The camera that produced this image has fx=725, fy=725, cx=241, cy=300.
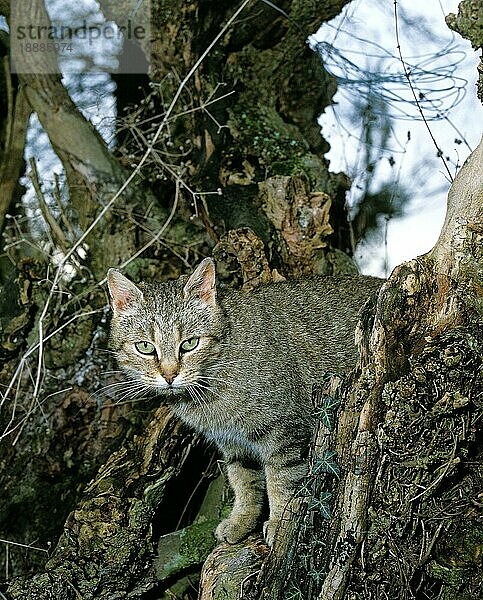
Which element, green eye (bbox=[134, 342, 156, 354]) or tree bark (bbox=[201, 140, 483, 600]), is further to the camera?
green eye (bbox=[134, 342, 156, 354])

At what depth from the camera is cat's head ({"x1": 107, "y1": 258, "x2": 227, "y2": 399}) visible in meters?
3.01

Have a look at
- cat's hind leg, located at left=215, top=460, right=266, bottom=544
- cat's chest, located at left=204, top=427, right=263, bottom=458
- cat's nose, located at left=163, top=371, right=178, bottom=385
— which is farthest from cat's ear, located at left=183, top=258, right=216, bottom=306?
cat's hind leg, located at left=215, top=460, right=266, bottom=544

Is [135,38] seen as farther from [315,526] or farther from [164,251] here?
[315,526]

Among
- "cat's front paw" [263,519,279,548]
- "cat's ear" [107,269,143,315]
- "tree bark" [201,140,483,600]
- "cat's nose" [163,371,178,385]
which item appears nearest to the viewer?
"tree bark" [201,140,483,600]

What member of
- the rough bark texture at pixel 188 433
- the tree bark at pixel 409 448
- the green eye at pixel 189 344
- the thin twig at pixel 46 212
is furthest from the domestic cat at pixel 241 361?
the thin twig at pixel 46 212

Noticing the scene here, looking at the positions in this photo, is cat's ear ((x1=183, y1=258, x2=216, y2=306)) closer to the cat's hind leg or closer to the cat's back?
the cat's back

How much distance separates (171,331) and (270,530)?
90 cm

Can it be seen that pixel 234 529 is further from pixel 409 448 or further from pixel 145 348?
pixel 409 448

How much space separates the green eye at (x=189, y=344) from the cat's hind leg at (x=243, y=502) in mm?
604

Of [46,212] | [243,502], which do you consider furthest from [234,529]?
[46,212]

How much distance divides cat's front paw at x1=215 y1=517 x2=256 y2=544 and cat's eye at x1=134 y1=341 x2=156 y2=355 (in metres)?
0.82

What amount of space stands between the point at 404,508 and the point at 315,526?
29cm

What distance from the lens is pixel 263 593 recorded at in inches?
97.4

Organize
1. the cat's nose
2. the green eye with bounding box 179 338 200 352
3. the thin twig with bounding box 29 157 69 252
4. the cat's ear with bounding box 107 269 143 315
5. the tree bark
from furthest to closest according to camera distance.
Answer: the thin twig with bounding box 29 157 69 252, the cat's ear with bounding box 107 269 143 315, the green eye with bounding box 179 338 200 352, the cat's nose, the tree bark
